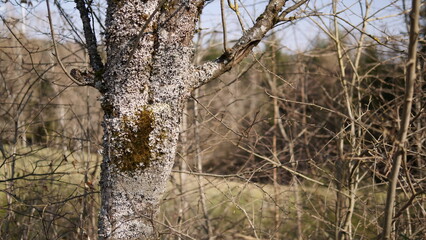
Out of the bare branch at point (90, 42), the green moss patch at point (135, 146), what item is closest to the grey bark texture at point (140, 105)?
the green moss patch at point (135, 146)

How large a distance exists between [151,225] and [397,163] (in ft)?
4.19

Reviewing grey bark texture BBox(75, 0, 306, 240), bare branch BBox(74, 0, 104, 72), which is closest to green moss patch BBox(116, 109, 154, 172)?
grey bark texture BBox(75, 0, 306, 240)

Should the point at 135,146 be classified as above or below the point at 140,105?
below

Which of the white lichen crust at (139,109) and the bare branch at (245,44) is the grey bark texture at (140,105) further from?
the bare branch at (245,44)

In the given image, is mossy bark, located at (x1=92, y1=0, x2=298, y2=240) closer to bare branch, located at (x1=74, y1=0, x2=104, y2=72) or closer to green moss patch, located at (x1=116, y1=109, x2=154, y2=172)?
green moss patch, located at (x1=116, y1=109, x2=154, y2=172)

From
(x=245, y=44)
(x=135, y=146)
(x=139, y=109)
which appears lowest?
(x=135, y=146)

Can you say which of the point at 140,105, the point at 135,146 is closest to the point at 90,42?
the point at 140,105

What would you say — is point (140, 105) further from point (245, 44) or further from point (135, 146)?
point (245, 44)

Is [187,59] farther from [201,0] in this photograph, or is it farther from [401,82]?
[401,82]

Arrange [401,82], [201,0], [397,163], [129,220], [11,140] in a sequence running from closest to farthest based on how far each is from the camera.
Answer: [397,163], [129,220], [201,0], [11,140], [401,82]

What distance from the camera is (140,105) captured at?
2340 millimetres

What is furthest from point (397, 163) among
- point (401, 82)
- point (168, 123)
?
point (401, 82)

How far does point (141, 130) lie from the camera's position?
7.64 ft

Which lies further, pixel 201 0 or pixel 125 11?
pixel 201 0
